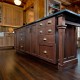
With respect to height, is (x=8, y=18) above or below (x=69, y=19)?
above

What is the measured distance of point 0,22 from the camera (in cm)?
545

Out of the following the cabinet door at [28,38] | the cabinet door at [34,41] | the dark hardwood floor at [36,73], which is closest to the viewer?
the dark hardwood floor at [36,73]

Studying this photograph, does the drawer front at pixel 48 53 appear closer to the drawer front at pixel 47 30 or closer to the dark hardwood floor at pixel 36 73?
the dark hardwood floor at pixel 36 73

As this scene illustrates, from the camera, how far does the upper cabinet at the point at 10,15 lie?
18.0 feet

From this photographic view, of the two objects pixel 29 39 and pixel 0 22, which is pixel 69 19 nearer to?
pixel 29 39

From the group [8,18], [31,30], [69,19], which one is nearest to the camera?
[69,19]

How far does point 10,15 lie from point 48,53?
4602mm

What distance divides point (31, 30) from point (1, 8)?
3725 millimetres

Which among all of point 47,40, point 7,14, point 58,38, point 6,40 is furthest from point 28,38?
point 7,14

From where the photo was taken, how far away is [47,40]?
2.03 m

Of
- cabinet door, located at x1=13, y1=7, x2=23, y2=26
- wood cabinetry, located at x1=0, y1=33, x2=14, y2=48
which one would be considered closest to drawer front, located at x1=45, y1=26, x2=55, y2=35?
wood cabinetry, located at x1=0, y1=33, x2=14, y2=48

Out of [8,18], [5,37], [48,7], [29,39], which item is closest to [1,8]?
[8,18]

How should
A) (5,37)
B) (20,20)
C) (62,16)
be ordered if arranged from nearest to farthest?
(62,16), (5,37), (20,20)

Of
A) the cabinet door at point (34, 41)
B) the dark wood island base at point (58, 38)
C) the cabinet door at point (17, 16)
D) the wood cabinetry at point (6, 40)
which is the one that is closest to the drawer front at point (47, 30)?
the dark wood island base at point (58, 38)
